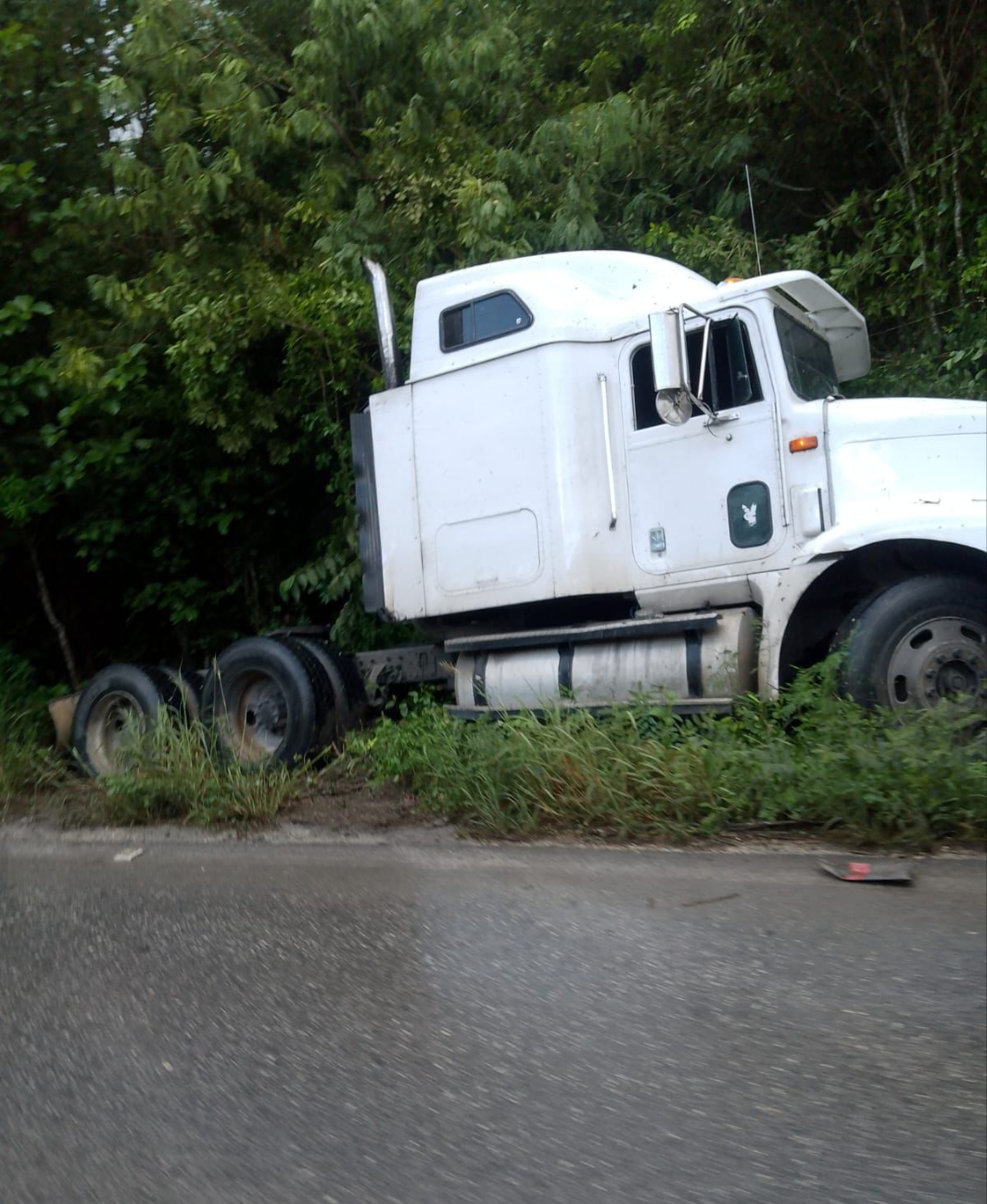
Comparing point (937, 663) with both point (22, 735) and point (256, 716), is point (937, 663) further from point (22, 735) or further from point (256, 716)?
point (22, 735)

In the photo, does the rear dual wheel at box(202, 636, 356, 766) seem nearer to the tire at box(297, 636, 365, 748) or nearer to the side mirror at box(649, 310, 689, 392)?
the tire at box(297, 636, 365, 748)

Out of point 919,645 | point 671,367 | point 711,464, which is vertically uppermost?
point 671,367

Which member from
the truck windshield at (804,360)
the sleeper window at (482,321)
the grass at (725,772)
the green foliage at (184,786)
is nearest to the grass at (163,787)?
the green foliage at (184,786)

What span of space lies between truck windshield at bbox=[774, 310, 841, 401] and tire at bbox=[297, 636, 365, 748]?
12.0 feet

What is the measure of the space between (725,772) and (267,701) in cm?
389

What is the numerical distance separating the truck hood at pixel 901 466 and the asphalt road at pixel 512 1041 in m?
2.04

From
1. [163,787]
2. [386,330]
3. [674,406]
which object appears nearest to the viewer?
[674,406]

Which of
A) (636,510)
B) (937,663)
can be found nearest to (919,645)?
(937,663)

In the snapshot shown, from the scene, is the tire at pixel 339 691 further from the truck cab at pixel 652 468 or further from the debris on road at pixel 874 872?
the debris on road at pixel 874 872

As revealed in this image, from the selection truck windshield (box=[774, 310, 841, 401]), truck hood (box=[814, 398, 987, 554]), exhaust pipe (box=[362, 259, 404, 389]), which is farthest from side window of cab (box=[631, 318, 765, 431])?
exhaust pipe (box=[362, 259, 404, 389])

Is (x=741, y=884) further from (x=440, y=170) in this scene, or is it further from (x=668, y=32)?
(x=668, y=32)

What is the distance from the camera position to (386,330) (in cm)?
845

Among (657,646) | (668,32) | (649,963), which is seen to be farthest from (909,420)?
(668,32)

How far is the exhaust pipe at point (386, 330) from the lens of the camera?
839cm
